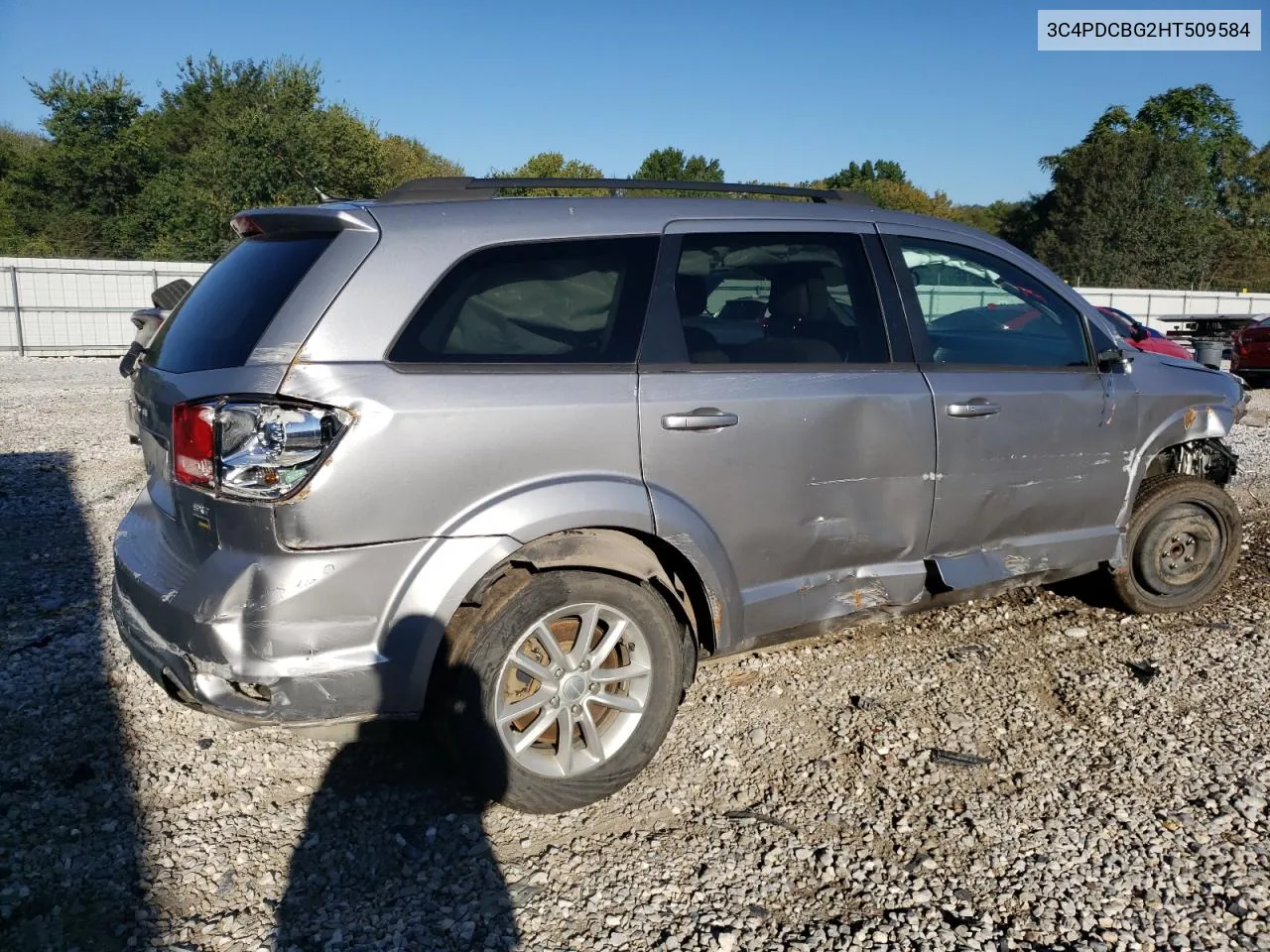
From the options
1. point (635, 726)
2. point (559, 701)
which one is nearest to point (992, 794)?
point (635, 726)

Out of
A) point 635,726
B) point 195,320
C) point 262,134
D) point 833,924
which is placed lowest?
point 833,924

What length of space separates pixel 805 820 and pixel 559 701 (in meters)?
0.89

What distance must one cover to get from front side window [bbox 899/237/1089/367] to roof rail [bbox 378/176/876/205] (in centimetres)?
66

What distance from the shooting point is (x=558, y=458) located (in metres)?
3.07

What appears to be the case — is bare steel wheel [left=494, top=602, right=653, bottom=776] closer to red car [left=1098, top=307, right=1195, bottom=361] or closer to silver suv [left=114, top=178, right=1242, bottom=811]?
silver suv [left=114, top=178, right=1242, bottom=811]

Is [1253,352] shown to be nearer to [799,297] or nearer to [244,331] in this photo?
[799,297]

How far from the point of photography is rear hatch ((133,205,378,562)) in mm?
2812

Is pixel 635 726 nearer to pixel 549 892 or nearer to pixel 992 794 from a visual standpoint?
pixel 549 892

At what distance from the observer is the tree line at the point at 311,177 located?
31141 millimetres

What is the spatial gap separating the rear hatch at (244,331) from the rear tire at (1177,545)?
391 centimetres

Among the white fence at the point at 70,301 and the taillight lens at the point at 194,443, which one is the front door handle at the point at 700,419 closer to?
the taillight lens at the point at 194,443

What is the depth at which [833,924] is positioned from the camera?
8.93 feet

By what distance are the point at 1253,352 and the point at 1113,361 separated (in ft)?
45.3

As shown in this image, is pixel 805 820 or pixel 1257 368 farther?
pixel 1257 368
